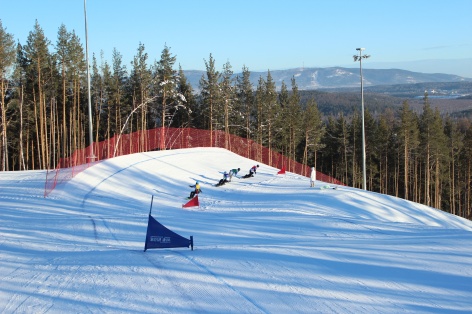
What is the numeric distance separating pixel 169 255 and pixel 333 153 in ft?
187

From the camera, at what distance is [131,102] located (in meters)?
51.8

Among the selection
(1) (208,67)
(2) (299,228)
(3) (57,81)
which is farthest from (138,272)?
(1) (208,67)

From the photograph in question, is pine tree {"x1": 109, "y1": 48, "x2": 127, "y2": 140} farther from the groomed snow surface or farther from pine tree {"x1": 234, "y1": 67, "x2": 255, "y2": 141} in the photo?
the groomed snow surface

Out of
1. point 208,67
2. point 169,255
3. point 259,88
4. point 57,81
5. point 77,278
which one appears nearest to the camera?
point 77,278

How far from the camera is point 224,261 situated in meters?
8.49

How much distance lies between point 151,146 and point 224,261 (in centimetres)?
2911

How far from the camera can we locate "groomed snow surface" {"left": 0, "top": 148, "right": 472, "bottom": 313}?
6664mm

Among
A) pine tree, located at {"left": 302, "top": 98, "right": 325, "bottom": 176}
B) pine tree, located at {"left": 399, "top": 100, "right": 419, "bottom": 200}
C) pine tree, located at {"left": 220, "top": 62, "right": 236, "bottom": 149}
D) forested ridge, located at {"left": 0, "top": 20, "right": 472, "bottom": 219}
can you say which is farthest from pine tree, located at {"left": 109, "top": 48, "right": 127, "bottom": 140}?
pine tree, located at {"left": 399, "top": 100, "right": 419, "bottom": 200}

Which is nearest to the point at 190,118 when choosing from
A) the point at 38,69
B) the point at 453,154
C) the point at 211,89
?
the point at 211,89

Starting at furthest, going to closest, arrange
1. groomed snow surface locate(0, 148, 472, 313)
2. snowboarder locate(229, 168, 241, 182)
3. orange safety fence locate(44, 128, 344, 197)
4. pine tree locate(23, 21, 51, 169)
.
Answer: pine tree locate(23, 21, 51, 169) → snowboarder locate(229, 168, 241, 182) → orange safety fence locate(44, 128, 344, 197) → groomed snow surface locate(0, 148, 472, 313)

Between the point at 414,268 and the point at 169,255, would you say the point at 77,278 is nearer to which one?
the point at 169,255

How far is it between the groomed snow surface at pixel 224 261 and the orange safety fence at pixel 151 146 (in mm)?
3472

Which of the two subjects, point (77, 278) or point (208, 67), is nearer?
point (77, 278)

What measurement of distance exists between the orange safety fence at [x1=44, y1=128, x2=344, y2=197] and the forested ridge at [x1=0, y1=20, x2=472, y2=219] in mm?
3693
